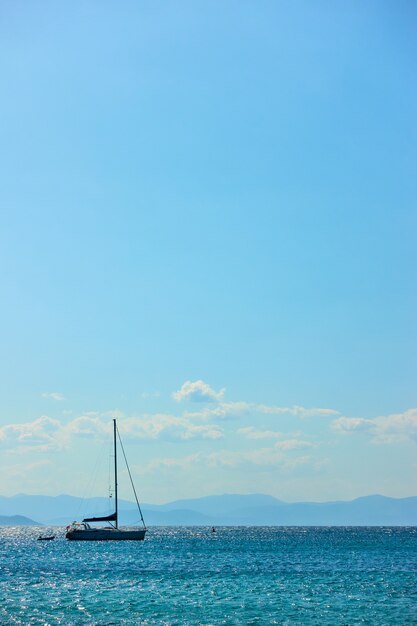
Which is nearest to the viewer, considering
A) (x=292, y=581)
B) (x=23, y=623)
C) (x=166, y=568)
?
(x=23, y=623)

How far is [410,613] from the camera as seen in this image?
46438mm

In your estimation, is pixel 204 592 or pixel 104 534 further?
pixel 104 534

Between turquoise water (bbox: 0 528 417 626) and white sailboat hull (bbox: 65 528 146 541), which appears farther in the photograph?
white sailboat hull (bbox: 65 528 146 541)

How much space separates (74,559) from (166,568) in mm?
18890

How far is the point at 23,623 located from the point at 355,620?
1992 centimetres

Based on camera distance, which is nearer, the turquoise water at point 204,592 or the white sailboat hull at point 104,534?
the turquoise water at point 204,592

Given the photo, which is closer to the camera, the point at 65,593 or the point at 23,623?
the point at 23,623

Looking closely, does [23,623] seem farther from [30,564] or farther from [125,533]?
[125,533]

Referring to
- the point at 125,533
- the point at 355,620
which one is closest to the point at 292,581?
the point at 355,620

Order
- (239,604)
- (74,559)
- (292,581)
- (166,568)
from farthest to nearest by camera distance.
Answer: (74,559) < (166,568) < (292,581) < (239,604)

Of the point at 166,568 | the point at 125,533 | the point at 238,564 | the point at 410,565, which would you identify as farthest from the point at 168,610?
the point at 125,533

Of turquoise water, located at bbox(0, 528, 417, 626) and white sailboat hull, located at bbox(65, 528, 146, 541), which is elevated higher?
white sailboat hull, located at bbox(65, 528, 146, 541)

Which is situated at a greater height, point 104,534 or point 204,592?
point 104,534

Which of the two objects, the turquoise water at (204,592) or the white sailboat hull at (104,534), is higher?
the white sailboat hull at (104,534)
